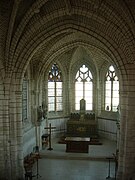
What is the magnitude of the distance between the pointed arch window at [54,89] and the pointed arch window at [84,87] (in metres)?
1.73

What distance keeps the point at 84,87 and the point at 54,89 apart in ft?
9.80

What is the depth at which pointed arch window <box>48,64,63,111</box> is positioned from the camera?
23391mm

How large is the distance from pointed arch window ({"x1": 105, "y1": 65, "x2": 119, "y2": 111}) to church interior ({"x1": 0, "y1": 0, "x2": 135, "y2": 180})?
3.7 inches

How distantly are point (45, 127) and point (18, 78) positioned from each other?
8.81 m

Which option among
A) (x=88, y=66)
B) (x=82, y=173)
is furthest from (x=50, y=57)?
(x=82, y=173)

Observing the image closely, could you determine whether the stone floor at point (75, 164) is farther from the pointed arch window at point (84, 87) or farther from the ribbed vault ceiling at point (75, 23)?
the ribbed vault ceiling at point (75, 23)

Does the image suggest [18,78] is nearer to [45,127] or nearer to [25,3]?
[25,3]

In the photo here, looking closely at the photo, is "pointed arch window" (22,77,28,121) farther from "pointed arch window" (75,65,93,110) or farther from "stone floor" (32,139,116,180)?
"pointed arch window" (75,65,93,110)

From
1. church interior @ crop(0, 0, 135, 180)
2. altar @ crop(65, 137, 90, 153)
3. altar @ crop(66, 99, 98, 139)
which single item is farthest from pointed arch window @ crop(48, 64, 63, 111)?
altar @ crop(65, 137, 90, 153)

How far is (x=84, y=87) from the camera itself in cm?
2444

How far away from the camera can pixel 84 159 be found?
17.8m

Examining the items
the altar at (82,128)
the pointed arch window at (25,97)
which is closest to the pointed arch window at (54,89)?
the altar at (82,128)

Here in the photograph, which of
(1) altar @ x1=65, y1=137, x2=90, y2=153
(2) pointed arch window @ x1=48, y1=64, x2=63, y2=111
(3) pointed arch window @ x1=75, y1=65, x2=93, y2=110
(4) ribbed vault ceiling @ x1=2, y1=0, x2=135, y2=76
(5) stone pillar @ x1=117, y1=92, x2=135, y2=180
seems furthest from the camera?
(3) pointed arch window @ x1=75, y1=65, x2=93, y2=110

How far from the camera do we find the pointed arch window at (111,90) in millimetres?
23172
